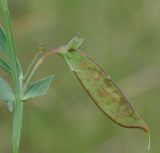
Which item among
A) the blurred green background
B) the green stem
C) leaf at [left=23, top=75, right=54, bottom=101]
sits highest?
leaf at [left=23, top=75, right=54, bottom=101]

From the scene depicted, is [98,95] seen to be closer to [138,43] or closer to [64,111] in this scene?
[64,111]

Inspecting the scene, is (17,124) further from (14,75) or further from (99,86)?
(99,86)

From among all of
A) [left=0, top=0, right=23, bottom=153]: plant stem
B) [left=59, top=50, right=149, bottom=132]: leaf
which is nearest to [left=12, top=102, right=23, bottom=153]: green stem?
[left=0, top=0, right=23, bottom=153]: plant stem

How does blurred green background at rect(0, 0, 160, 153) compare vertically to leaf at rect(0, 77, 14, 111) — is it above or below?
below

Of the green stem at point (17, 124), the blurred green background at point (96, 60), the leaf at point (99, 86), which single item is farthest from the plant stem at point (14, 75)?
the blurred green background at point (96, 60)

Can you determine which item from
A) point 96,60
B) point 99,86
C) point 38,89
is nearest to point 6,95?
point 38,89

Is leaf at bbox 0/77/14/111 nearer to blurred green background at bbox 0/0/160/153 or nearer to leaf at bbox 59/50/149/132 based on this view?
leaf at bbox 59/50/149/132
